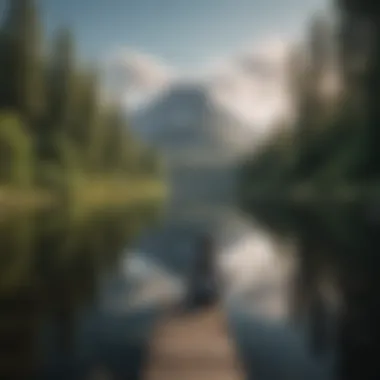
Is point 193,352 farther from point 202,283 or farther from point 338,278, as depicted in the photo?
point 338,278

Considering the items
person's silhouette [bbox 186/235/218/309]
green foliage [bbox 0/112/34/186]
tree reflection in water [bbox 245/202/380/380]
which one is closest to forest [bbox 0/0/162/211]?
green foliage [bbox 0/112/34/186]

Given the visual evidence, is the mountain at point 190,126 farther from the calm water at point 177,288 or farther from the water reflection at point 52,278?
the water reflection at point 52,278

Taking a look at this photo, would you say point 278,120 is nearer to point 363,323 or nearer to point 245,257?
point 245,257

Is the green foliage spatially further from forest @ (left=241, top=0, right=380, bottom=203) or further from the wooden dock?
the wooden dock

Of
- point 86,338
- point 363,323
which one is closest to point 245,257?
point 363,323

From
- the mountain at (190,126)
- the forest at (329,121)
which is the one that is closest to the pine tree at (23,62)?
the mountain at (190,126)

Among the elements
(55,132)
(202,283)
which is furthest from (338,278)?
(55,132)
